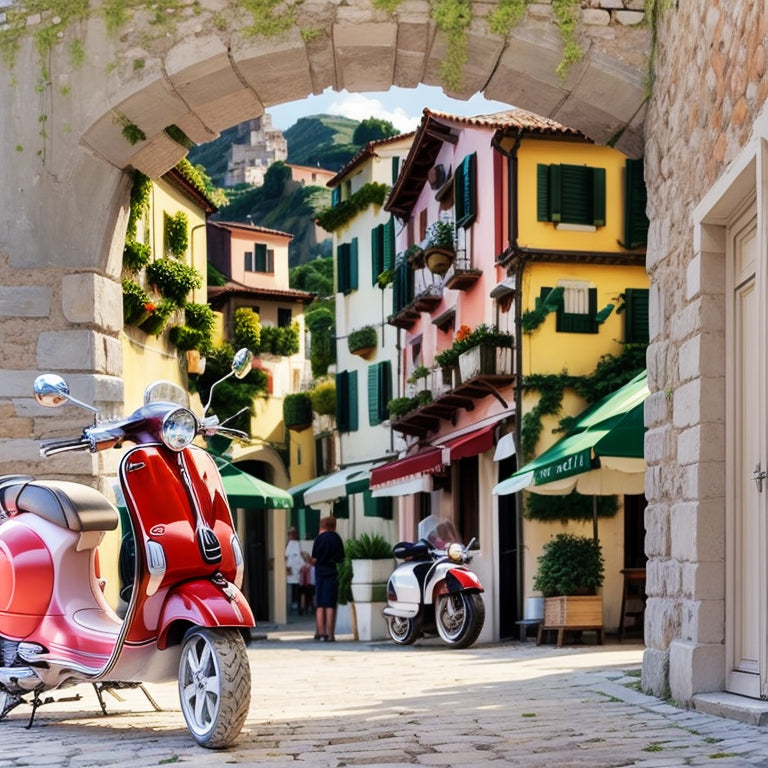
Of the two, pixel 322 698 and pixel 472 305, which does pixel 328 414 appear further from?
pixel 322 698

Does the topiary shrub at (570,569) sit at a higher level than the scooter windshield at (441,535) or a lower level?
lower

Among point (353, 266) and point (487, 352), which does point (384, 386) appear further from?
point (487, 352)

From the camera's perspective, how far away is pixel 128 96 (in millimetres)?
9242

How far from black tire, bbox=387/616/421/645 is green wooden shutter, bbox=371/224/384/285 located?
52.1 ft

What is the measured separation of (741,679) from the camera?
23.0 feet

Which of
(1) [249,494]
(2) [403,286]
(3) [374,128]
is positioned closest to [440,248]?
(2) [403,286]

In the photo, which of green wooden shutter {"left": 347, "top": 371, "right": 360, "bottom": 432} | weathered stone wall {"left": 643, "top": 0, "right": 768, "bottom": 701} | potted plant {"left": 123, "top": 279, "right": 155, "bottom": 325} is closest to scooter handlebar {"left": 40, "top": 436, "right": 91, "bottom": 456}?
weathered stone wall {"left": 643, "top": 0, "right": 768, "bottom": 701}

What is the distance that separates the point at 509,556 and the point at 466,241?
16.4ft

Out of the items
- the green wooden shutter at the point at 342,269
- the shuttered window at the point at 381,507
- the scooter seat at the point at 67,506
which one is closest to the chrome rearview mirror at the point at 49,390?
the scooter seat at the point at 67,506

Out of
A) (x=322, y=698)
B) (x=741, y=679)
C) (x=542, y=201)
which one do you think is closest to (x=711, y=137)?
(x=741, y=679)

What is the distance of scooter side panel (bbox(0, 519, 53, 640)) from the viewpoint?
707 centimetres

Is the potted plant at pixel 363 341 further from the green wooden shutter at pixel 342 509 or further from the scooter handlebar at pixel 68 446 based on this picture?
the scooter handlebar at pixel 68 446

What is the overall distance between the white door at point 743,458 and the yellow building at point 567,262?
1103 centimetres

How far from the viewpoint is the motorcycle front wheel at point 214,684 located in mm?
5957
